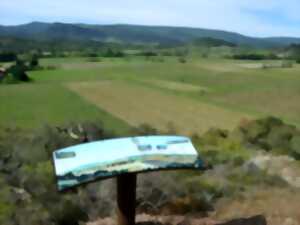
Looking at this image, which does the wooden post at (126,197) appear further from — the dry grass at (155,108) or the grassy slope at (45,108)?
the dry grass at (155,108)

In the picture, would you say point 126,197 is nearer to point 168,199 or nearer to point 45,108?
point 168,199

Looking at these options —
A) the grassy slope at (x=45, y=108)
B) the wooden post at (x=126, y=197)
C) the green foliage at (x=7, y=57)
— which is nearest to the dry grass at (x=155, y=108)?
the grassy slope at (x=45, y=108)

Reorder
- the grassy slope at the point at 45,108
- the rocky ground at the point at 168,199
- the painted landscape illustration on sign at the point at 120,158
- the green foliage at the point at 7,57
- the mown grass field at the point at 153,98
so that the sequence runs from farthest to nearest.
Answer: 1. the green foliage at the point at 7,57
2. the mown grass field at the point at 153,98
3. the grassy slope at the point at 45,108
4. the rocky ground at the point at 168,199
5. the painted landscape illustration on sign at the point at 120,158

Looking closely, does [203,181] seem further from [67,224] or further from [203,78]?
[203,78]

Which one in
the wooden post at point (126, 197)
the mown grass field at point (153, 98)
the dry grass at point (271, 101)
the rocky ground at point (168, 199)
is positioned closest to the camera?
the wooden post at point (126, 197)

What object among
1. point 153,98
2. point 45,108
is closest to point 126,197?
→ point 45,108

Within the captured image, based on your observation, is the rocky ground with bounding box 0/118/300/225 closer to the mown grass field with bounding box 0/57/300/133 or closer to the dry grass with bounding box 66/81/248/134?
the dry grass with bounding box 66/81/248/134
